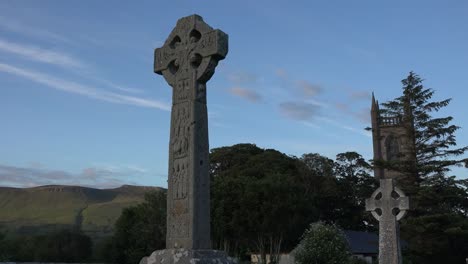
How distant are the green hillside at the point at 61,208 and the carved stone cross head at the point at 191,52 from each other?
6542cm

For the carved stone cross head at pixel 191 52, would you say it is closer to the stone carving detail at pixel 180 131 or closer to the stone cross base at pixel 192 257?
the stone carving detail at pixel 180 131

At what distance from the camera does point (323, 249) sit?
3117 centimetres

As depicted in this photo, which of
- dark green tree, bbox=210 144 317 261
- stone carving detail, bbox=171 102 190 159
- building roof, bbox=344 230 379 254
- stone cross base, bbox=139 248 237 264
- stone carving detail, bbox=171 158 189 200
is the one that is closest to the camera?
stone cross base, bbox=139 248 237 264

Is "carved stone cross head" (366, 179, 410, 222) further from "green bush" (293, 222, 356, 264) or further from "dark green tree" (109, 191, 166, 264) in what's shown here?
"dark green tree" (109, 191, 166, 264)

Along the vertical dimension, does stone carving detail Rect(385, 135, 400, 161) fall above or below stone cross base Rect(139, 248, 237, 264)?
above

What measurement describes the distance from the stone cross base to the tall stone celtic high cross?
0.15 meters

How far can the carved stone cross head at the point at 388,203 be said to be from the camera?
16.2m

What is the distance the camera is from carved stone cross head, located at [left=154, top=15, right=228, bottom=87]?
298 inches

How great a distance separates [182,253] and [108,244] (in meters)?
46.3

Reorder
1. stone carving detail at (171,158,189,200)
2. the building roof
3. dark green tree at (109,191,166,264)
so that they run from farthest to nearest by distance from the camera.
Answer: the building roof, dark green tree at (109,191,166,264), stone carving detail at (171,158,189,200)

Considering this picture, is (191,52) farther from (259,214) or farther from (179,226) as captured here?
(259,214)

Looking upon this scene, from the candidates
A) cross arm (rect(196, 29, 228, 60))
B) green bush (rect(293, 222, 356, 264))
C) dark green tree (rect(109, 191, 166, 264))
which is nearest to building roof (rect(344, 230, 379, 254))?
green bush (rect(293, 222, 356, 264))

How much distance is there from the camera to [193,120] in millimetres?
7473

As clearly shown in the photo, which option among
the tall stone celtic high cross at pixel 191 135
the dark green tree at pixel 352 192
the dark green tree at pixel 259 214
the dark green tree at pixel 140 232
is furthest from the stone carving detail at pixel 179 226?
the dark green tree at pixel 352 192
